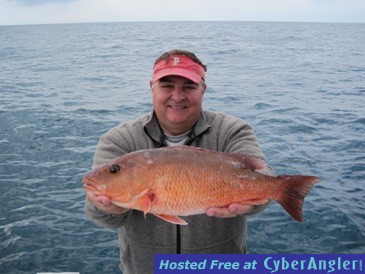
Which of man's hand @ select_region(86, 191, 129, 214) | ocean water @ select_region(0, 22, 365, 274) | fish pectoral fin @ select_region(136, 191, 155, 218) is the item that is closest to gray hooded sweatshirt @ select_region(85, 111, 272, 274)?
man's hand @ select_region(86, 191, 129, 214)

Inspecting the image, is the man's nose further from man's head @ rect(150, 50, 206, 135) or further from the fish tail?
the fish tail

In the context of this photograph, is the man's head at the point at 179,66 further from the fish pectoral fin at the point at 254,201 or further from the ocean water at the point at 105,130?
the ocean water at the point at 105,130

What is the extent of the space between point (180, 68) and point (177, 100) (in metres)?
0.29

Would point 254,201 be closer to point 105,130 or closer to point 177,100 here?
point 177,100

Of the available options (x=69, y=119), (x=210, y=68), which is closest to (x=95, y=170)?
(x=69, y=119)

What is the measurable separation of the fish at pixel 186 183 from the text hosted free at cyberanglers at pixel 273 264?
35cm

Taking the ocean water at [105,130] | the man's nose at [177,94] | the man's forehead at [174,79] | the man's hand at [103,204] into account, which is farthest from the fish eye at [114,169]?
the ocean water at [105,130]

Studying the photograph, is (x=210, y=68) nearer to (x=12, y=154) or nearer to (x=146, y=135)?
(x=12, y=154)

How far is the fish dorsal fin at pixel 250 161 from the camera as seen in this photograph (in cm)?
319

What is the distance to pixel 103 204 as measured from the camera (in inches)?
124

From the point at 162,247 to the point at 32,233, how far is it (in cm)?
458

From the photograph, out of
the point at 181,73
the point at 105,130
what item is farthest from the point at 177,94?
the point at 105,130

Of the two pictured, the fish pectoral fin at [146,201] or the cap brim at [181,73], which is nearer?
the fish pectoral fin at [146,201]

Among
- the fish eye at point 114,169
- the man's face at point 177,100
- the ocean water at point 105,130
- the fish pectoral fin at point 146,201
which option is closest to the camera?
the fish pectoral fin at point 146,201
